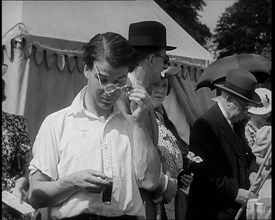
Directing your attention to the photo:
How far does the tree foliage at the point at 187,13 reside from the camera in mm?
5945

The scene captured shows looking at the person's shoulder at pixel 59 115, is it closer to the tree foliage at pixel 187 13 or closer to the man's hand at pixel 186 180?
the man's hand at pixel 186 180

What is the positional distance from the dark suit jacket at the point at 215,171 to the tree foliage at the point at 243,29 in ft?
12.3

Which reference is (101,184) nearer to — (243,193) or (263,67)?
(243,193)

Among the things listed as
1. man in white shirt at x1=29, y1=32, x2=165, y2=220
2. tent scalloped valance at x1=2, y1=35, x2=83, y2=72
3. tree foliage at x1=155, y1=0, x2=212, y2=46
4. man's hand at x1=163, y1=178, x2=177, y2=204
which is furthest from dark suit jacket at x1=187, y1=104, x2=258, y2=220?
tree foliage at x1=155, y1=0, x2=212, y2=46

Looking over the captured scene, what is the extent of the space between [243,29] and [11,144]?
20.5 ft

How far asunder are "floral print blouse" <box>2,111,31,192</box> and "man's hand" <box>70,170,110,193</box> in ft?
2.22

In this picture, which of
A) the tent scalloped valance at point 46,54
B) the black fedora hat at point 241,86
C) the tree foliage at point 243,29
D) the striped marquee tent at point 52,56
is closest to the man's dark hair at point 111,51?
the black fedora hat at point 241,86

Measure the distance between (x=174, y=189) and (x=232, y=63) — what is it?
185 centimetres

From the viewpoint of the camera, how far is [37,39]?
3.88 m

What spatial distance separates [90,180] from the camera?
1.72m

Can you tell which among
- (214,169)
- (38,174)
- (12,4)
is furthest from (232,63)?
(38,174)

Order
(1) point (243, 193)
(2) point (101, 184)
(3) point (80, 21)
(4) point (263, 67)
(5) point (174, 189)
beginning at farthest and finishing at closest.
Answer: (3) point (80, 21)
(4) point (263, 67)
(1) point (243, 193)
(5) point (174, 189)
(2) point (101, 184)

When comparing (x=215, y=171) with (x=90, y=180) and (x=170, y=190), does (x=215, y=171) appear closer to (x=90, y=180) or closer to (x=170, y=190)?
(x=170, y=190)

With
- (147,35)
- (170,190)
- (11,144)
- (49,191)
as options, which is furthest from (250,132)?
(49,191)
